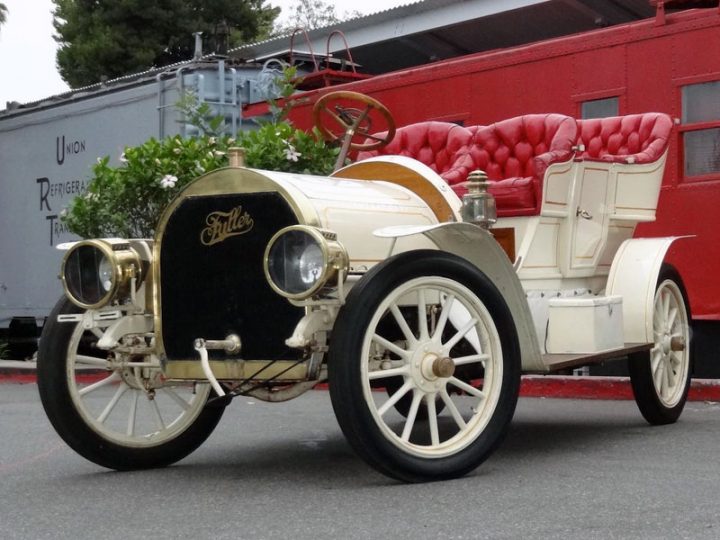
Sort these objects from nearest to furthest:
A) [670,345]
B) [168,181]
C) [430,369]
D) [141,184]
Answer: [430,369] → [670,345] → [168,181] → [141,184]

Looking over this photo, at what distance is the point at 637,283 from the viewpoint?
666 cm

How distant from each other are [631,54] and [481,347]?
194 inches

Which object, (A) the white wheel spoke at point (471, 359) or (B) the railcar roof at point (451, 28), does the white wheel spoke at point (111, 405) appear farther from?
(B) the railcar roof at point (451, 28)

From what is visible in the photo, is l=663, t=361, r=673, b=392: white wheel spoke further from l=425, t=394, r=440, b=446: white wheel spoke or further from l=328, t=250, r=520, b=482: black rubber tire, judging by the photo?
l=425, t=394, r=440, b=446: white wheel spoke

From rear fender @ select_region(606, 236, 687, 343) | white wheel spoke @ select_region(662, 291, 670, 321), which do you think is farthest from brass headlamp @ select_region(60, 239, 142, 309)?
white wheel spoke @ select_region(662, 291, 670, 321)

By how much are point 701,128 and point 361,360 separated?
Result: 5.13 meters

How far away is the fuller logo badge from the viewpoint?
5293 mm

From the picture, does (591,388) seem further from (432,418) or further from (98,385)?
(98,385)

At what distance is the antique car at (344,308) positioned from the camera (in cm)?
493

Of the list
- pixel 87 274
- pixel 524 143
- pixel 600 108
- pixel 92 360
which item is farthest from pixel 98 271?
pixel 600 108

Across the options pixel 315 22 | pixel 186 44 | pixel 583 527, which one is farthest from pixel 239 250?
pixel 315 22

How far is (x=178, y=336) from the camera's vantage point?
17.8ft

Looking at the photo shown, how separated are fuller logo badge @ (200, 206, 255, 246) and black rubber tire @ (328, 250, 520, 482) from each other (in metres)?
0.67

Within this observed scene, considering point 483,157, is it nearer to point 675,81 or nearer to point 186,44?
point 675,81
